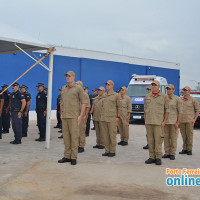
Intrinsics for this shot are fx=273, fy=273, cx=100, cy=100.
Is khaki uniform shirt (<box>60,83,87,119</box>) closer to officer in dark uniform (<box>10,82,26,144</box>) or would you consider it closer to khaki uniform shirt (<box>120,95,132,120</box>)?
officer in dark uniform (<box>10,82,26,144</box>)

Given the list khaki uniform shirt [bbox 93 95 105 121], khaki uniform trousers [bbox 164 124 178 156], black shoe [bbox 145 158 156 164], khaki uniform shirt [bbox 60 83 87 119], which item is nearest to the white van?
khaki uniform shirt [bbox 93 95 105 121]

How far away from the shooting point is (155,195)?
4.10m

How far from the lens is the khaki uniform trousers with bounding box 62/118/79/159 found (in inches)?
228

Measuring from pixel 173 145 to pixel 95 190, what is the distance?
9.94 ft

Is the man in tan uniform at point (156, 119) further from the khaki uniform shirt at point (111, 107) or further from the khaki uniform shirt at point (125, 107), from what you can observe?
the khaki uniform shirt at point (125, 107)

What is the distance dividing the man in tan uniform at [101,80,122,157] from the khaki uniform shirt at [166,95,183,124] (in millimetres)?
1248

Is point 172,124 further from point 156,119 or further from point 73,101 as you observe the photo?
point 73,101

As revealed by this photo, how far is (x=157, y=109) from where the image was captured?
599 cm

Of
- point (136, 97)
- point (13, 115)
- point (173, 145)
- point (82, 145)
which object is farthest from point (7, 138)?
point (136, 97)

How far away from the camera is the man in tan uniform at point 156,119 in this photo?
5.95m

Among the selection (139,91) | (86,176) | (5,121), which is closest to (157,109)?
(86,176)

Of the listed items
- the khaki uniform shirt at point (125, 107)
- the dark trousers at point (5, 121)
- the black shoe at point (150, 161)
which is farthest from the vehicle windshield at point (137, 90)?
the black shoe at point (150, 161)

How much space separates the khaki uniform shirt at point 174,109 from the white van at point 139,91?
8.00m

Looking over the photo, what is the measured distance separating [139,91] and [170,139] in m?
8.87
